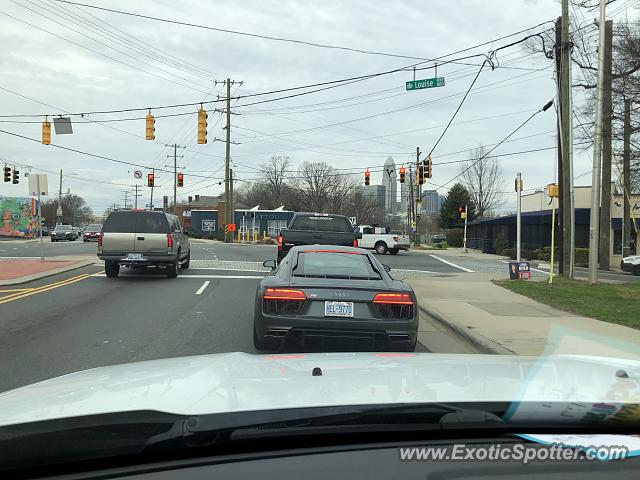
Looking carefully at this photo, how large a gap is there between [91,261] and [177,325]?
14194mm

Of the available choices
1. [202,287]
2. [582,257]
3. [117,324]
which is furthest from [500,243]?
[117,324]

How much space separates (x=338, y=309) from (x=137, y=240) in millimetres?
10967

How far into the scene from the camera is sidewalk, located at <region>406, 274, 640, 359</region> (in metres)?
7.32

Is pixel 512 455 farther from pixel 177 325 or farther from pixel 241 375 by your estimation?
pixel 177 325

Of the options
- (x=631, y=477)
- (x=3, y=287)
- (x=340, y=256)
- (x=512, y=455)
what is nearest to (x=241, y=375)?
(x=512, y=455)

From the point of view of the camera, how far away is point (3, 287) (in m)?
13.9

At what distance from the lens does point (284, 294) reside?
6.15 metres

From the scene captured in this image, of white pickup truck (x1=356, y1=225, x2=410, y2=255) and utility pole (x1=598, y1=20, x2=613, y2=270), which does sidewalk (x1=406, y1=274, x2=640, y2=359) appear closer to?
utility pole (x1=598, y1=20, x2=613, y2=270)

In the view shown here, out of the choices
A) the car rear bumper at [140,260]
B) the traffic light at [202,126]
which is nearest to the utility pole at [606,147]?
the car rear bumper at [140,260]

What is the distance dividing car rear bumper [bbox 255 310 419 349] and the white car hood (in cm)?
251

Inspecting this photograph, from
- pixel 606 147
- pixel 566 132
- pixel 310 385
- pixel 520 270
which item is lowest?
pixel 520 270

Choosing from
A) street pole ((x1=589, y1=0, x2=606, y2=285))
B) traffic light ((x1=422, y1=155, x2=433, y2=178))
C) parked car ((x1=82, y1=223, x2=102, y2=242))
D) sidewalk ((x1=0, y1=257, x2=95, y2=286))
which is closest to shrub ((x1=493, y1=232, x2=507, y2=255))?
traffic light ((x1=422, y1=155, x2=433, y2=178))

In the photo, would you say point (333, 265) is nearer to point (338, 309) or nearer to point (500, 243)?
point (338, 309)

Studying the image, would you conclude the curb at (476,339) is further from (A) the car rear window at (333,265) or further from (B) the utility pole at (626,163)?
(B) the utility pole at (626,163)
